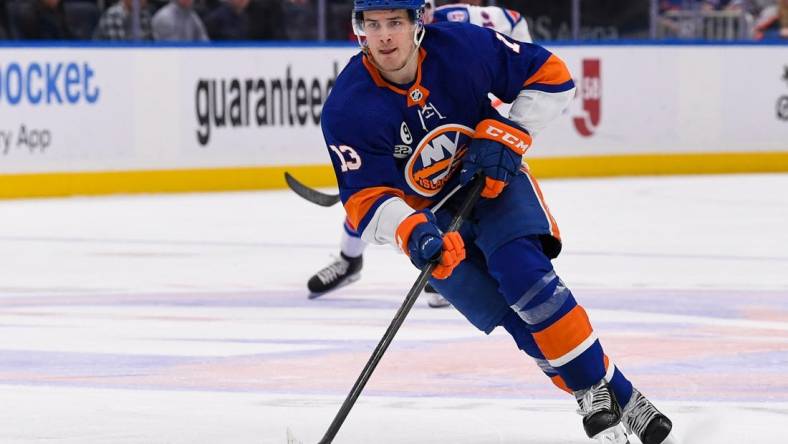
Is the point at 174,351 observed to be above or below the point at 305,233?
above

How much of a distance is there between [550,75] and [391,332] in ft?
2.13

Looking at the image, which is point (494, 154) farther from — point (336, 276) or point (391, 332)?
point (336, 276)

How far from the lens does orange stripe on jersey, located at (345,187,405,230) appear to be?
3258 mm

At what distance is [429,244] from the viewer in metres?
3.14

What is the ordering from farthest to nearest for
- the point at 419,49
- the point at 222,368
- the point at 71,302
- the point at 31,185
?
1. the point at 31,185
2. the point at 71,302
3. the point at 222,368
4. the point at 419,49

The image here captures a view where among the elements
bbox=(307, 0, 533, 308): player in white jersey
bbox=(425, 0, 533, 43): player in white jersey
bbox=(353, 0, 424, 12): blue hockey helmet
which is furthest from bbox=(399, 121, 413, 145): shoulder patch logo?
bbox=(425, 0, 533, 43): player in white jersey

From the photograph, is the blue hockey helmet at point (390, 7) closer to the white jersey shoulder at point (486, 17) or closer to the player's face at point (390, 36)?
the player's face at point (390, 36)

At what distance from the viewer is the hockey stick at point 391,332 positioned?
126 inches

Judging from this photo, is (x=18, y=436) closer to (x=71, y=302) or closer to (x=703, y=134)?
(x=71, y=302)

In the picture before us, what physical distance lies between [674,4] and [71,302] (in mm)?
7242

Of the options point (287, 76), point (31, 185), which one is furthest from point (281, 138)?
point (31, 185)

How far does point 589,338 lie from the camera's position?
3.17m

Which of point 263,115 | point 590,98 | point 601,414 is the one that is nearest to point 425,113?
point 601,414

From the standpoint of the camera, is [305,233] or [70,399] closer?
[70,399]
